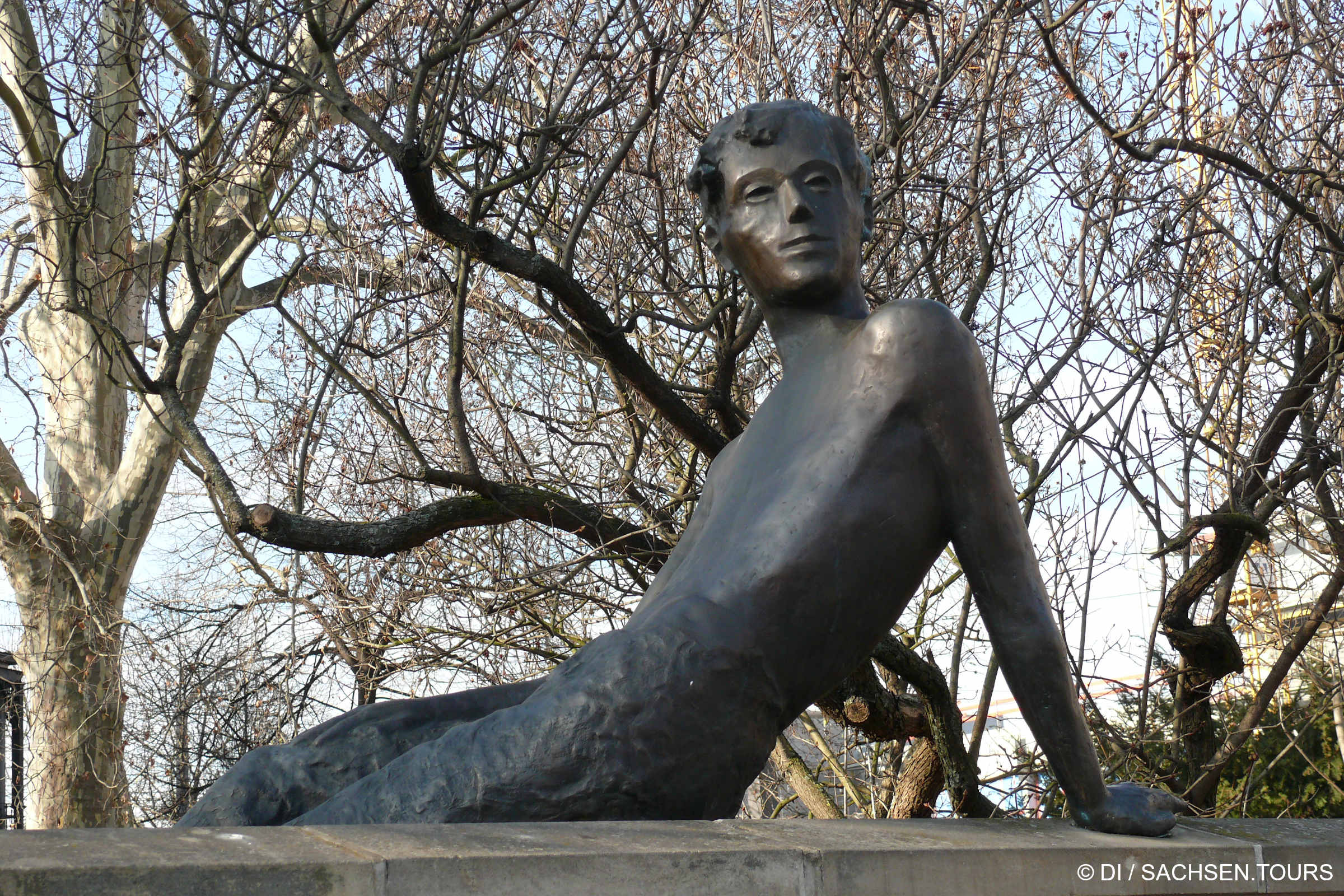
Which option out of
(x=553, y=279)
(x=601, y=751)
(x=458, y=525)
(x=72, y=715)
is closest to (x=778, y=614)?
(x=601, y=751)

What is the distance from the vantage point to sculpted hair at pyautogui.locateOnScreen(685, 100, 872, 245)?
9.71 ft

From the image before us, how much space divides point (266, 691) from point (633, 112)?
4.60 metres

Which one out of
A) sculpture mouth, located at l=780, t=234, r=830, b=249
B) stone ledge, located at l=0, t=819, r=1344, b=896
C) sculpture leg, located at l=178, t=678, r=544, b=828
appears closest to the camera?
stone ledge, located at l=0, t=819, r=1344, b=896

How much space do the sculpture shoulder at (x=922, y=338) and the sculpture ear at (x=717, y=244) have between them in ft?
1.59

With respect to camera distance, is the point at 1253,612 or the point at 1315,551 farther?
the point at 1315,551

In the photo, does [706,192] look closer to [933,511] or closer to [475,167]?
[933,511]

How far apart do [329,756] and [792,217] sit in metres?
1.42

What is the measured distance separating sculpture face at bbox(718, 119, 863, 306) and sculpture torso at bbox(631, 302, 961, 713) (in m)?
0.20

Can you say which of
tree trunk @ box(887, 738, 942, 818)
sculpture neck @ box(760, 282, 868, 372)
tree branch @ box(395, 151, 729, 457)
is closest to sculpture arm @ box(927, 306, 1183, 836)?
sculpture neck @ box(760, 282, 868, 372)

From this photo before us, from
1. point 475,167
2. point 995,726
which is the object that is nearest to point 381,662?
point 475,167

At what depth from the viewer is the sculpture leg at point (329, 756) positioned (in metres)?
2.47

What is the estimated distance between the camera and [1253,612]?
7887 millimetres

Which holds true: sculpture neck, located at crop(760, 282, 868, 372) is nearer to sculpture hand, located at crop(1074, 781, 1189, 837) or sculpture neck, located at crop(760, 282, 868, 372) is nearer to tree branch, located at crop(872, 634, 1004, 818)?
sculpture hand, located at crop(1074, 781, 1189, 837)

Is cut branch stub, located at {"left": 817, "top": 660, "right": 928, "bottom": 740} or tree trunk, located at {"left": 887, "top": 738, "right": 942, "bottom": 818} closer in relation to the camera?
cut branch stub, located at {"left": 817, "top": 660, "right": 928, "bottom": 740}
